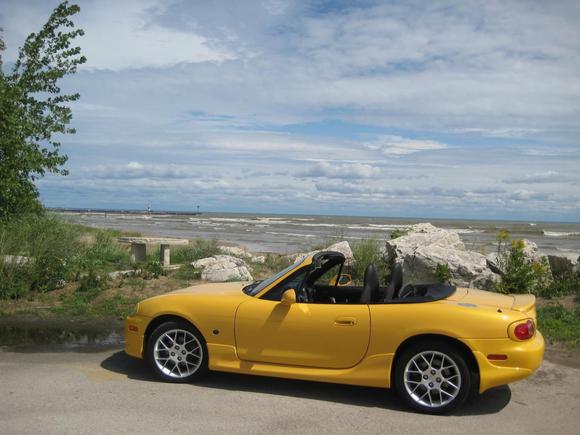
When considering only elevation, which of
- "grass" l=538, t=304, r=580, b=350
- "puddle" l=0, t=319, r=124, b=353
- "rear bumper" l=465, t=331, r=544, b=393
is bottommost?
"puddle" l=0, t=319, r=124, b=353

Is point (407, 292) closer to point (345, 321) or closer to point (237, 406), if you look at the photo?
point (345, 321)

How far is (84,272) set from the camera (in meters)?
11.6

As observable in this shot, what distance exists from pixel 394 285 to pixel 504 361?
1244 millimetres

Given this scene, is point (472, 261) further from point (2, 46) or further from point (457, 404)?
point (2, 46)

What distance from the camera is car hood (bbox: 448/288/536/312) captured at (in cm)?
545

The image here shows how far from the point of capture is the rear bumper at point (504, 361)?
509 cm

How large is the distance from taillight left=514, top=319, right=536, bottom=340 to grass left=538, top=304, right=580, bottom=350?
2.96 metres

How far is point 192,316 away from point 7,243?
19.8 ft

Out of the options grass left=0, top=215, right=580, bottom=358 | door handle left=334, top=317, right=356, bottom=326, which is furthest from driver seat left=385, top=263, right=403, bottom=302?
grass left=0, top=215, right=580, bottom=358

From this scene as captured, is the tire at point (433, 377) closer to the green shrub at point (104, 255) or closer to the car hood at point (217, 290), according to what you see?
the car hood at point (217, 290)

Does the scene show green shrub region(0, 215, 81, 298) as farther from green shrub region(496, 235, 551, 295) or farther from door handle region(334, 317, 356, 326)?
green shrub region(496, 235, 551, 295)

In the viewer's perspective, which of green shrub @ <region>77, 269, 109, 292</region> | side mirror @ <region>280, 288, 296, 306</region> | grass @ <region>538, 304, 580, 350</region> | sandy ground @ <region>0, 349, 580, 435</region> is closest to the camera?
sandy ground @ <region>0, 349, 580, 435</region>

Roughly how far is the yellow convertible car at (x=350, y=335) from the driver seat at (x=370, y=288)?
1cm

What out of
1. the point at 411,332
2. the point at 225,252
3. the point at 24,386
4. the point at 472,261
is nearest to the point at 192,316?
the point at 24,386
